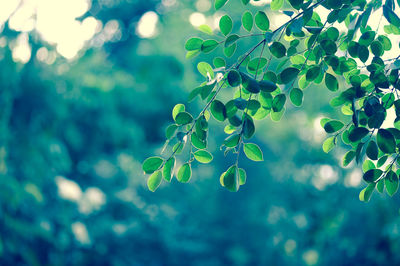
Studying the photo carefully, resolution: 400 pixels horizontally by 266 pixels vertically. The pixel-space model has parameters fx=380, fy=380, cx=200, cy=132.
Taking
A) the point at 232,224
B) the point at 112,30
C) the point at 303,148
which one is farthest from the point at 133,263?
the point at 112,30

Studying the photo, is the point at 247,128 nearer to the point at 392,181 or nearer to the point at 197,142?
the point at 197,142

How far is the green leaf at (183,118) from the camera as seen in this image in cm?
60

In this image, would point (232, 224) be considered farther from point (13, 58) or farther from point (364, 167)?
point (364, 167)

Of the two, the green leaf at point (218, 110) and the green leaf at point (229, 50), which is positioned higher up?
the green leaf at point (229, 50)

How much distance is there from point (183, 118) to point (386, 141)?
0.31m

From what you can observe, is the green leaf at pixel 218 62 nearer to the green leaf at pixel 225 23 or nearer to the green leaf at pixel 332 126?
the green leaf at pixel 225 23

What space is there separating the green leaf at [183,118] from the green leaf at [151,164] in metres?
0.08

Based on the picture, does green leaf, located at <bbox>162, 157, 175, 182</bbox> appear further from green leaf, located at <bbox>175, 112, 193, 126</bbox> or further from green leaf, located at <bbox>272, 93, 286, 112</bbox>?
green leaf, located at <bbox>272, 93, 286, 112</bbox>

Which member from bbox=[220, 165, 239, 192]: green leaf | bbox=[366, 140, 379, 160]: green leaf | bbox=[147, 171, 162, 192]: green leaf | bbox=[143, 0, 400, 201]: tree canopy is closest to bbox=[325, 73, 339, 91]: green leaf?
bbox=[143, 0, 400, 201]: tree canopy

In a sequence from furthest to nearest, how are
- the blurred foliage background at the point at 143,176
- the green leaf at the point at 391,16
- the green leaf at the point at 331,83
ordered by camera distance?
the blurred foliage background at the point at 143,176, the green leaf at the point at 331,83, the green leaf at the point at 391,16

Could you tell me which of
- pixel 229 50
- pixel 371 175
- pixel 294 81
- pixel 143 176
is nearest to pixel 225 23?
pixel 229 50

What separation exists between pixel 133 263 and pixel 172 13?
3.36 meters

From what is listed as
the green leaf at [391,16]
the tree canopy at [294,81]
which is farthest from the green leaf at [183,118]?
the green leaf at [391,16]

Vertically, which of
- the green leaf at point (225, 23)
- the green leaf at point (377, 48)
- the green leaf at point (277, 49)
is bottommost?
the green leaf at point (277, 49)
